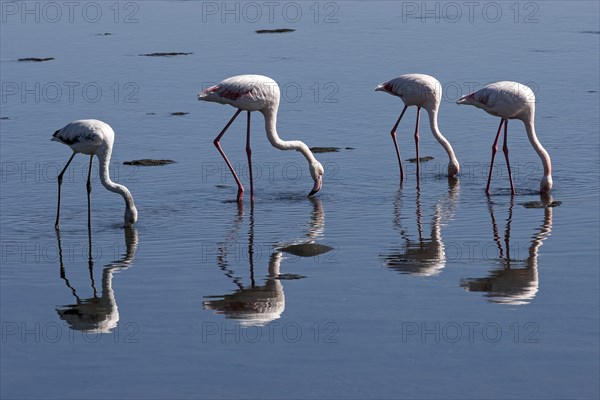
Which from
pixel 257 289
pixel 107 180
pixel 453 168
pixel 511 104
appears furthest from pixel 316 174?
pixel 257 289

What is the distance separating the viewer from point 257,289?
36.2 feet

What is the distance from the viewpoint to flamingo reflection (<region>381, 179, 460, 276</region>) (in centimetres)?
1169

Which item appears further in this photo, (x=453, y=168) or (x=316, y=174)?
(x=453, y=168)

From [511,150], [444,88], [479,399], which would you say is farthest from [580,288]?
[444,88]

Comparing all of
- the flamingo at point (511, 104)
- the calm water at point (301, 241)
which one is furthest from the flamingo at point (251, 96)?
the flamingo at point (511, 104)

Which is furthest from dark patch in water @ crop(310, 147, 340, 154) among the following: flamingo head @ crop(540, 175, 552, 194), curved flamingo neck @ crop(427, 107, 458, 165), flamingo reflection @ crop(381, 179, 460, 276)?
flamingo head @ crop(540, 175, 552, 194)

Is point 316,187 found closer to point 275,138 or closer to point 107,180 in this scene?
point 275,138

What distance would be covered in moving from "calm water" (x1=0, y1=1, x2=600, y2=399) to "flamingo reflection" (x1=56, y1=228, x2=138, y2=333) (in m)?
0.03

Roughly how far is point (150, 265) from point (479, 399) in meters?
4.50

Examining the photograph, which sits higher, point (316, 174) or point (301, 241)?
point (316, 174)

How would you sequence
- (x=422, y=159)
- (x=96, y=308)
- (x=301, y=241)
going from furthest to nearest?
1. (x=422, y=159)
2. (x=301, y=241)
3. (x=96, y=308)

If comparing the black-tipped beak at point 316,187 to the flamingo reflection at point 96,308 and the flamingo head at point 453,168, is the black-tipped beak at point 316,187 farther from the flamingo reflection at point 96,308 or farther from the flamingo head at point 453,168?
the flamingo reflection at point 96,308

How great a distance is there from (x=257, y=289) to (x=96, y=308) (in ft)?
4.78

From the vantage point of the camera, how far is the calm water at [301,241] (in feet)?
29.4
